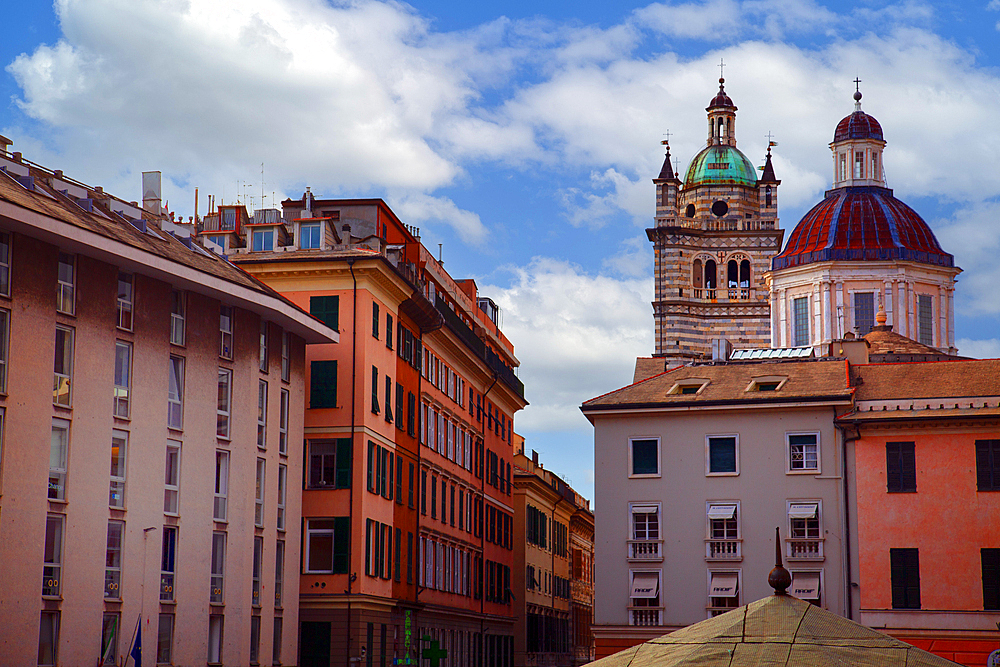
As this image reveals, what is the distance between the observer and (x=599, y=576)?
5550 centimetres

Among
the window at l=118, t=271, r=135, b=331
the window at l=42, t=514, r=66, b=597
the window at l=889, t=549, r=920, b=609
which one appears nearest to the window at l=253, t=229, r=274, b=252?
the window at l=118, t=271, r=135, b=331

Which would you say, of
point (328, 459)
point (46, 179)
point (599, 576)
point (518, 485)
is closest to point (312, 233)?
point (328, 459)

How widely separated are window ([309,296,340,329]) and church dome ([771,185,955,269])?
178 ft

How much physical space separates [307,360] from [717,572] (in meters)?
17.1

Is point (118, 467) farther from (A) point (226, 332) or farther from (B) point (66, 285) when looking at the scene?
(A) point (226, 332)

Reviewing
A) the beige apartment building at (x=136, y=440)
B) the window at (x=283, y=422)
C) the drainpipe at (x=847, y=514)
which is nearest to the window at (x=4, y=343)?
the beige apartment building at (x=136, y=440)

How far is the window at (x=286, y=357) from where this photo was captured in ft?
164

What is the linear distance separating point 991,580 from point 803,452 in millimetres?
8085

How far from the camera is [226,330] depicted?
45969 millimetres

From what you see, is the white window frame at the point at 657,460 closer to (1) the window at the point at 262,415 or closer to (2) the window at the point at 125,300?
(1) the window at the point at 262,415

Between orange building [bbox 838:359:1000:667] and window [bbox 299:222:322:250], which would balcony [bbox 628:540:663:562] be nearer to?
orange building [bbox 838:359:1000:667]

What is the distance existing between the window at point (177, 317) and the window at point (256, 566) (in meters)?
7.72

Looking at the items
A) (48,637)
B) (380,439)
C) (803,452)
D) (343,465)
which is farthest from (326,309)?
(48,637)

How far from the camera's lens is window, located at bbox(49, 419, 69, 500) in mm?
36938
